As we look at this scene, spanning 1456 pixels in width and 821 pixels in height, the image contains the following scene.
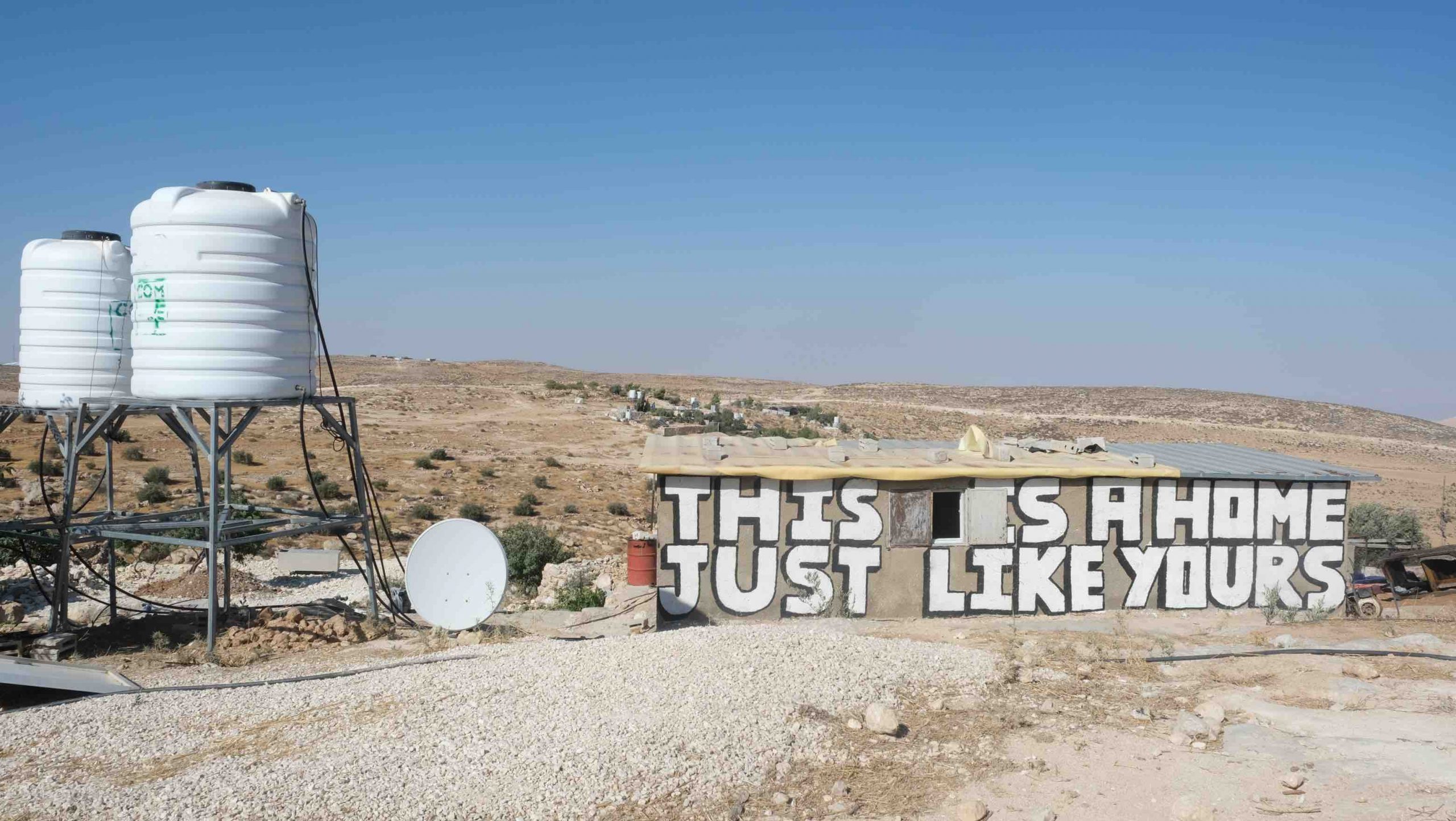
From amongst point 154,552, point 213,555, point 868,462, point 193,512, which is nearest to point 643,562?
point 868,462

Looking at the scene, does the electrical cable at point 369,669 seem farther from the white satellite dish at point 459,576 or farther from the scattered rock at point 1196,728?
the scattered rock at point 1196,728

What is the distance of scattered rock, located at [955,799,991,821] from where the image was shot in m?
8.20

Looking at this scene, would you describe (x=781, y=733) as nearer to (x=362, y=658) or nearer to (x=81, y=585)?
(x=362, y=658)

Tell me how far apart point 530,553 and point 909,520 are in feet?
31.4

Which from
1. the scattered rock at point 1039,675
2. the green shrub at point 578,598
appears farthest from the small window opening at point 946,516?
the green shrub at point 578,598

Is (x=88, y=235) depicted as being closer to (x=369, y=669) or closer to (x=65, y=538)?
(x=65, y=538)

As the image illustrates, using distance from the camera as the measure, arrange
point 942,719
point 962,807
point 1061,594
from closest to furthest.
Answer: point 962,807 < point 942,719 < point 1061,594

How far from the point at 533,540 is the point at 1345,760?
692 inches

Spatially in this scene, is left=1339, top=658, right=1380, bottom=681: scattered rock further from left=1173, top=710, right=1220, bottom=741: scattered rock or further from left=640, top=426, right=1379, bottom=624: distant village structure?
left=640, top=426, right=1379, bottom=624: distant village structure

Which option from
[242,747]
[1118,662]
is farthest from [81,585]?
[1118,662]

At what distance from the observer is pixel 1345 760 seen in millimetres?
9211

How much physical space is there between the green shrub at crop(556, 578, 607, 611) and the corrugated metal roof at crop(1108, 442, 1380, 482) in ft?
33.8

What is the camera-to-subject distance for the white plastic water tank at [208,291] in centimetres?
1379

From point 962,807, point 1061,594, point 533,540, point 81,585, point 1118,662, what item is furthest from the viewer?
point 533,540
